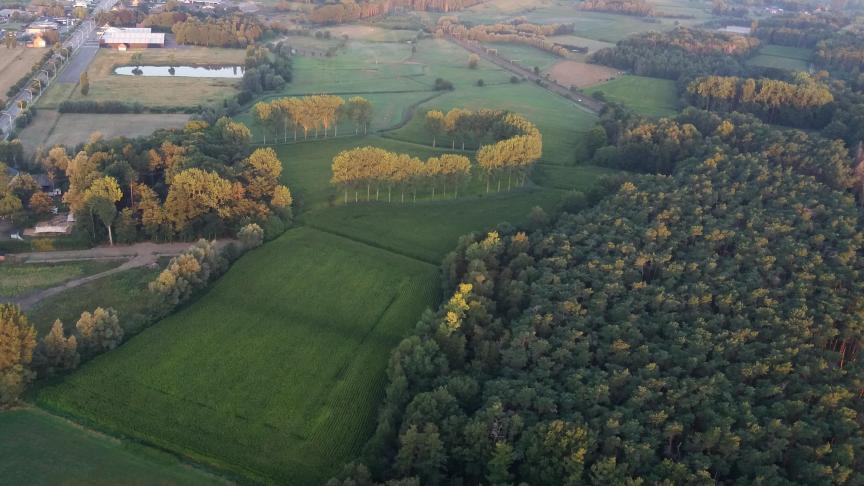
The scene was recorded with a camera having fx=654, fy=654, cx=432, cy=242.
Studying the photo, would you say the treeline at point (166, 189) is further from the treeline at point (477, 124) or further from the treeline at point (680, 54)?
the treeline at point (680, 54)

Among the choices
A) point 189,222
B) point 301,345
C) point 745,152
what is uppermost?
point 745,152

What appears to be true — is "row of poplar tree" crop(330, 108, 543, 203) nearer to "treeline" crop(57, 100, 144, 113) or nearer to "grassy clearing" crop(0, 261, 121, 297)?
"grassy clearing" crop(0, 261, 121, 297)

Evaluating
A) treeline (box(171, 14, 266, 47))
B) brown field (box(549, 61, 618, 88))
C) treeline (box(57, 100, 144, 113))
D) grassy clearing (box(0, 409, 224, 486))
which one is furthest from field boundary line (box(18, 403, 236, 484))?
treeline (box(171, 14, 266, 47))

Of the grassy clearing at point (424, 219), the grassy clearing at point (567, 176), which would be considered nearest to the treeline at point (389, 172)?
the grassy clearing at point (424, 219)

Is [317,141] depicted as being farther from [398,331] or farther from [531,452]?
[531,452]

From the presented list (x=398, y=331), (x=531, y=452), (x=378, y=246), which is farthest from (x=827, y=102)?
(x=531, y=452)

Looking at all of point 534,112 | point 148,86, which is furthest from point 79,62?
point 534,112

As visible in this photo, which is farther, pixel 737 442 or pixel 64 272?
pixel 64 272
